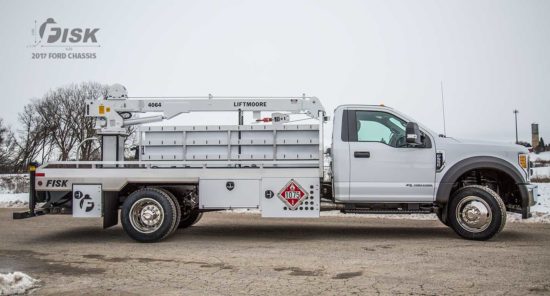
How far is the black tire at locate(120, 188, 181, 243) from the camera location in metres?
7.77

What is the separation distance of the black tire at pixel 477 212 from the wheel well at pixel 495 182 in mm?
312

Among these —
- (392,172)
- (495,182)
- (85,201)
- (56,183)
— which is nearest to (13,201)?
(56,183)

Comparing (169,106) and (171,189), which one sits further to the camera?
(169,106)

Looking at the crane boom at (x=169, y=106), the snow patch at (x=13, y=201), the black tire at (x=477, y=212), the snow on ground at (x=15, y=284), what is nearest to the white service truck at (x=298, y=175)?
the black tire at (x=477, y=212)

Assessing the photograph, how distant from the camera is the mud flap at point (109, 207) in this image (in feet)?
26.5

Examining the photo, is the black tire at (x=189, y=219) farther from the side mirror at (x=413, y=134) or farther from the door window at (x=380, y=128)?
the side mirror at (x=413, y=134)

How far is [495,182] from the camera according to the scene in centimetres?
838

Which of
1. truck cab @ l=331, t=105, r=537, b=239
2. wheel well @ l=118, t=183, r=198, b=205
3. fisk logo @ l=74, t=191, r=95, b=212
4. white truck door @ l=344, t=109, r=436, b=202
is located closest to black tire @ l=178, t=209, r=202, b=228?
wheel well @ l=118, t=183, r=198, b=205

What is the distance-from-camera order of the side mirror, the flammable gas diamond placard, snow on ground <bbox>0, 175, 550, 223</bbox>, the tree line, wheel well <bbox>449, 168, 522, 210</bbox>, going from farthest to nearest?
the tree line → snow on ground <bbox>0, 175, 550, 223</bbox> → wheel well <bbox>449, 168, 522, 210</bbox> → the flammable gas diamond placard → the side mirror

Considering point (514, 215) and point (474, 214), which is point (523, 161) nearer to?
point (474, 214)

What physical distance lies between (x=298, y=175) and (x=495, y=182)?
3.48 metres

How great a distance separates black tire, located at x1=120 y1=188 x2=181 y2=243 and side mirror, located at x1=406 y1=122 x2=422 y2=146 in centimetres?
394

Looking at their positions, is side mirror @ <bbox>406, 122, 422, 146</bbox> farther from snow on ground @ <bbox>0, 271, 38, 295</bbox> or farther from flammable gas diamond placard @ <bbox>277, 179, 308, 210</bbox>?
snow on ground @ <bbox>0, 271, 38, 295</bbox>

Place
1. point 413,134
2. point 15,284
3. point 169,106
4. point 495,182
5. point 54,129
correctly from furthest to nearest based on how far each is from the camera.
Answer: point 54,129
point 169,106
point 495,182
point 413,134
point 15,284
